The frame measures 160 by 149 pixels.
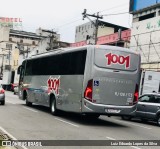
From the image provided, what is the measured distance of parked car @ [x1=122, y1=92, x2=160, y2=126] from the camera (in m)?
19.7

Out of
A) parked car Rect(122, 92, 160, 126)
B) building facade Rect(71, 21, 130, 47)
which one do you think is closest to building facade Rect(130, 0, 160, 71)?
building facade Rect(71, 21, 130, 47)

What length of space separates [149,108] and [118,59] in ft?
14.6

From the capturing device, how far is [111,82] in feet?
55.0

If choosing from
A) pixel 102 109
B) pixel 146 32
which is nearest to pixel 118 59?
pixel 102 109

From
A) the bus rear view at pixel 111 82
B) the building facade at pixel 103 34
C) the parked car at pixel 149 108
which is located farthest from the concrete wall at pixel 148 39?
the bus rear view at pixel 111 82

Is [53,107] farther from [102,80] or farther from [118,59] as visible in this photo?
[118,59]

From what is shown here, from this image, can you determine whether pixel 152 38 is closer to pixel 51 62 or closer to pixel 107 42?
pixel 107 42

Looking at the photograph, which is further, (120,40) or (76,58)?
(120,40)

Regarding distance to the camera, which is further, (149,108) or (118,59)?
(149,108)

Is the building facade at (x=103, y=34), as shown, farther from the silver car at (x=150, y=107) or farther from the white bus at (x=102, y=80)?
the white bus at (x=102, y=80)

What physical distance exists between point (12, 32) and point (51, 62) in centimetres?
12338

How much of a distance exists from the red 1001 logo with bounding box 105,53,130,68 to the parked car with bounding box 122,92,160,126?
378 cm

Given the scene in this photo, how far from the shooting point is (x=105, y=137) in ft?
43.0

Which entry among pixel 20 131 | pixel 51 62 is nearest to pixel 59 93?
pixel 51 62
